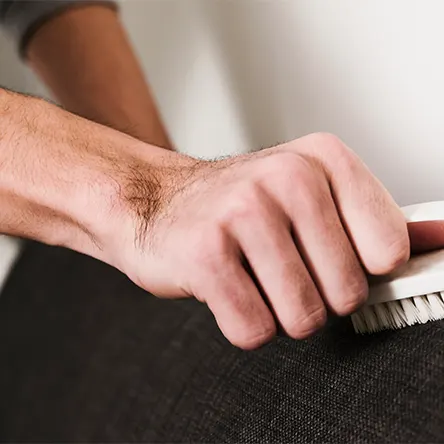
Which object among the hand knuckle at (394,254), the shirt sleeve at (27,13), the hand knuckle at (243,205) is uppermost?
the shirt sleeve at (27,13)

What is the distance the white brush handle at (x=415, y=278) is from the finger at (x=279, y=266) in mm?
47

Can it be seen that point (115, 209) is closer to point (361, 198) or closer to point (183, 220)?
point (183, 220)

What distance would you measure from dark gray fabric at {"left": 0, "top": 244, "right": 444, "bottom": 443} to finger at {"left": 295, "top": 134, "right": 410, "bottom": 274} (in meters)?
0.07

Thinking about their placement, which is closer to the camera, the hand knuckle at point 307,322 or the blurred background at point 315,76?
the hand knuckle at point 307,322

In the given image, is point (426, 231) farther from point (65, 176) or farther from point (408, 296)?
point (65, 176)

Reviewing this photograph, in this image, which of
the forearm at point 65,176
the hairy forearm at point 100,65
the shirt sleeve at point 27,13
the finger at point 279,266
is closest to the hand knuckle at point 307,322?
the finger at point 279,266

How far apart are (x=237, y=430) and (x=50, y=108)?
29 cm

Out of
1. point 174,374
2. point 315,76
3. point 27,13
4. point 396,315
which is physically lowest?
point 174,374

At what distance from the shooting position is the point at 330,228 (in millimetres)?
416

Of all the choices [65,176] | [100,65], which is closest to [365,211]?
[65,176]

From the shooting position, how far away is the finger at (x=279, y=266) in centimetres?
41

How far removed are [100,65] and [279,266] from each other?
0.55 meters

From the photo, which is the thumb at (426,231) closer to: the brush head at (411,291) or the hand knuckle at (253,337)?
the brush head at (411,291)

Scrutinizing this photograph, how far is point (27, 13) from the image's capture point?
0.89 meters
